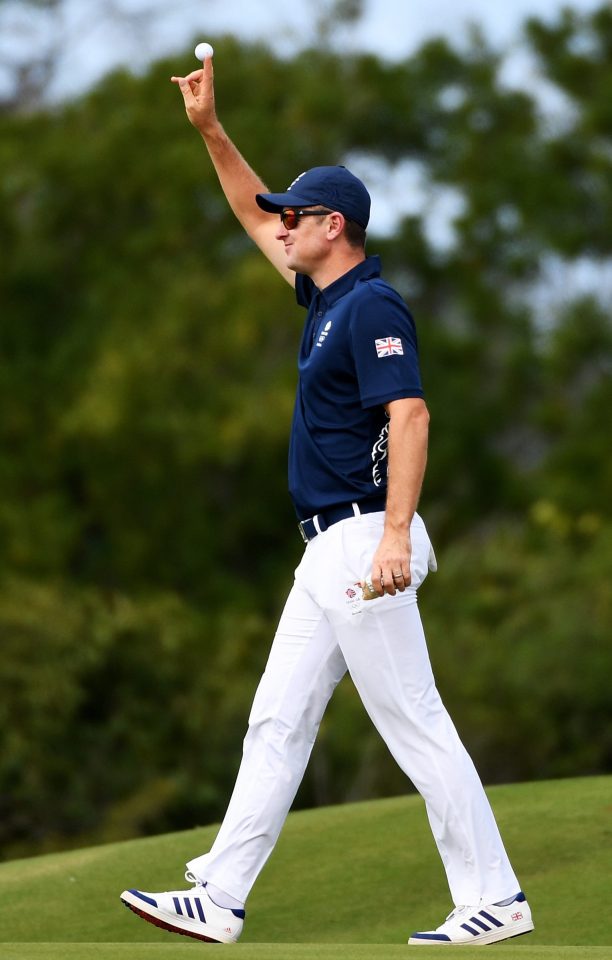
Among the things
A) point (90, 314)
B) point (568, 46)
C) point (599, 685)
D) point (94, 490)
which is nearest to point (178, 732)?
point (599, 685)

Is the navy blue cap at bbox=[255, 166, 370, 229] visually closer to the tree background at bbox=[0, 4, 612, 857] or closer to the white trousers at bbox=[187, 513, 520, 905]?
the white trousers at bbox=[187, 513, 520, 905]

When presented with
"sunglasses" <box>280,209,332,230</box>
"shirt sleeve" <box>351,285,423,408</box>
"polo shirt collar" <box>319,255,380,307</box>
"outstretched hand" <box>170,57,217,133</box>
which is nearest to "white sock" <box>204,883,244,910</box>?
"shirt sleeve" <box>351,285,423,408</box>

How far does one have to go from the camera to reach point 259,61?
31984mm

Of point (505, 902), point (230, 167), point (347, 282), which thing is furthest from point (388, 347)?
point (505, 902)

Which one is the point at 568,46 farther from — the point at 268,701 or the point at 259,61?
the point at 268,701

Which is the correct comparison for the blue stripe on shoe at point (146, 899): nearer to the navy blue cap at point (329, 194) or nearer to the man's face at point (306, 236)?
the man's face at point (306, 236)

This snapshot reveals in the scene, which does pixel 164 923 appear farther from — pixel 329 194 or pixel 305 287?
pixel 329 194

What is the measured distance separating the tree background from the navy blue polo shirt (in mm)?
17385

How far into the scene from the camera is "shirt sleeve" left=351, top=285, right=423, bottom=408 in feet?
15.8

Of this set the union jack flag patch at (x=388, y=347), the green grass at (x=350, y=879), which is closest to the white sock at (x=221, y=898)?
the green grass at (x=350, y=879)

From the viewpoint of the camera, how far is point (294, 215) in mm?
5168

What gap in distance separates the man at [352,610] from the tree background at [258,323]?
17.3 meters

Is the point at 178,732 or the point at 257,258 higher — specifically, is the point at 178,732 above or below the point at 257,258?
below

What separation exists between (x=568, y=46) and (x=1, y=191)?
10.2 metres
